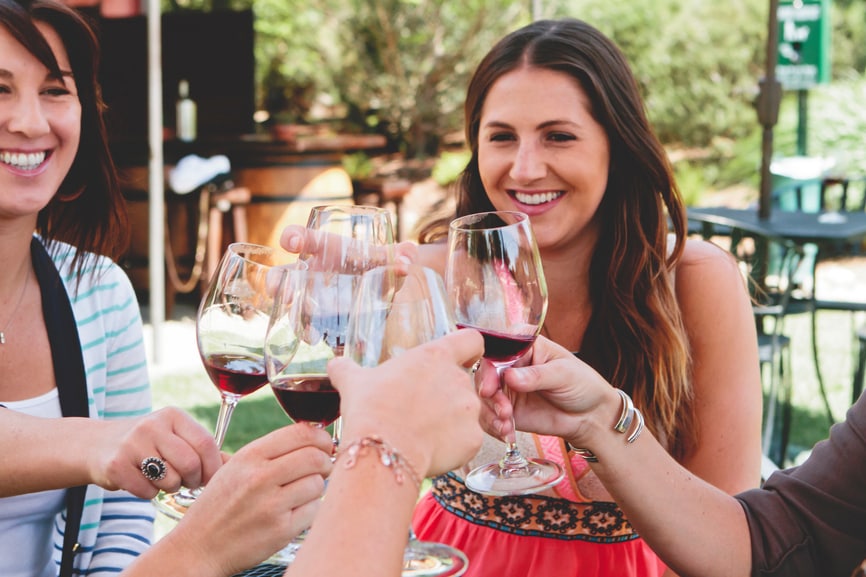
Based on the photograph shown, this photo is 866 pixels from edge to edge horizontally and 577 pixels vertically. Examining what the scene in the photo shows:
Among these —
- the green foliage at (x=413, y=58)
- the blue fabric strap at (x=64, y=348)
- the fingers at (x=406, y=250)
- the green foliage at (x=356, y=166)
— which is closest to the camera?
the fingers at (x=406, y=250)

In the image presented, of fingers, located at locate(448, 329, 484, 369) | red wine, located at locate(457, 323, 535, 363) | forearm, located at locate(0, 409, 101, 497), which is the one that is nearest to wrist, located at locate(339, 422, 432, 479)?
fingers, located at locate(448, 329, 484, 369)

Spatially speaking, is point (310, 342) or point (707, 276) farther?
point (707, 276)

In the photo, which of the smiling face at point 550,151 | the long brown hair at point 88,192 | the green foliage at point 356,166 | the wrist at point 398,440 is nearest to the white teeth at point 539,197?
the smiling face at point 550,151

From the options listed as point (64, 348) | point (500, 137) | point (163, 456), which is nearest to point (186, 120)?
point (500, 137)

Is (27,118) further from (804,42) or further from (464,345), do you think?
(804,42)

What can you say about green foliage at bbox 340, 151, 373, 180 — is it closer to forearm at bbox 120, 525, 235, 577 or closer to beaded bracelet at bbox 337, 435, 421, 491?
forearm at bbox 120, 525, 235, 577

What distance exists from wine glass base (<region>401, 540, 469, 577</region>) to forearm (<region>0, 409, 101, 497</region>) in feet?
1.72

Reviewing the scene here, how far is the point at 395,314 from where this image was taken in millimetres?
1062

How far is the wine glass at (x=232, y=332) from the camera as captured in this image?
146 centimetres

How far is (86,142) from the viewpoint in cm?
218

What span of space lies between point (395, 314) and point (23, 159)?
4.09 feet

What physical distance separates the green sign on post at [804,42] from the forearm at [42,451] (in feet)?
27.0

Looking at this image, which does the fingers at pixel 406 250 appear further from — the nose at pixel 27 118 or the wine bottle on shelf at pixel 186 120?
the wine bottle on shelf at pixel 186 120

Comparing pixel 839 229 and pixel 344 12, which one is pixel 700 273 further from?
pixel 344 12
